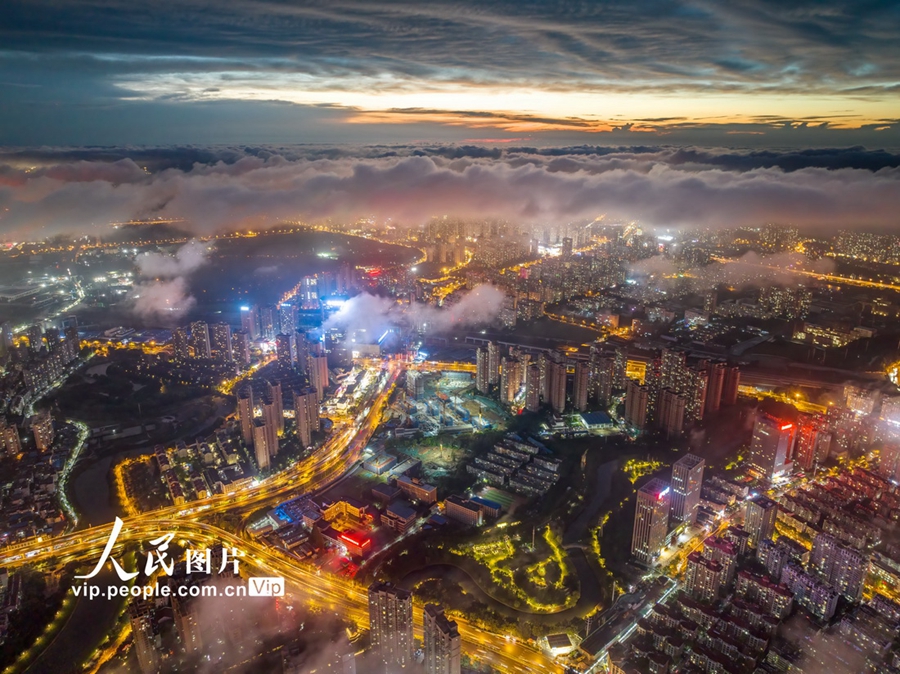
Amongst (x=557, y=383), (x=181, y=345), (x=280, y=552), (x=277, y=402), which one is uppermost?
(x=277, y=402)

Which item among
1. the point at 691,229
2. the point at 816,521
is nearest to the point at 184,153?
the point at 816,521

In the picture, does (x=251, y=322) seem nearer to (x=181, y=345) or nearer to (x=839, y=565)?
(x=181, y=345)

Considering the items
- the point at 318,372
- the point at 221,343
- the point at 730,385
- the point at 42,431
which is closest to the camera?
the point at 42,431

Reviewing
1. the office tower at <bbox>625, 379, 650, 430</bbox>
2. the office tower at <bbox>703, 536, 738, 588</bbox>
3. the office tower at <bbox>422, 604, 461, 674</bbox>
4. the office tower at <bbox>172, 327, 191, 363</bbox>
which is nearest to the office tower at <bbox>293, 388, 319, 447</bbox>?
the office tower at <bbox>172, 327, 191, 363</bbox>

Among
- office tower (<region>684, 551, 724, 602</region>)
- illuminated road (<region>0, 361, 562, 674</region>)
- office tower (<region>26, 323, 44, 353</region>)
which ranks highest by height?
office tower (<region>26, 323, 44, 353</region>)

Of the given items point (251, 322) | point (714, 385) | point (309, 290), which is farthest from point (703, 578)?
point (309, 290)

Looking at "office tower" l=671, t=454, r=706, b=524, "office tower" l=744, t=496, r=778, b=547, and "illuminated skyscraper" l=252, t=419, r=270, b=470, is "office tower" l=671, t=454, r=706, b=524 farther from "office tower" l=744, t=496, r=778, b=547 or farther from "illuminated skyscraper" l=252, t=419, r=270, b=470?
"illuminated skyscraper" l=252, t=419, r=270, b=470

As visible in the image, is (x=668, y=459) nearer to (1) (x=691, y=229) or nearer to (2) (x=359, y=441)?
(2) (x=359, y=441)
